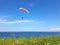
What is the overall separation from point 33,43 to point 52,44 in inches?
53.0

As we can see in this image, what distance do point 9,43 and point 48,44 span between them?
8.61ft

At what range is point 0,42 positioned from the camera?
11.6 meters

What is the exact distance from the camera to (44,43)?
12477mm

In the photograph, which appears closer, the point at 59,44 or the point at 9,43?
the point at 9,43

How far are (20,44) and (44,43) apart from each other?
5.77ft

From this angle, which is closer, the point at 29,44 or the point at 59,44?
the point at 29,44

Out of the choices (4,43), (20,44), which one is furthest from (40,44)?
(4,43)

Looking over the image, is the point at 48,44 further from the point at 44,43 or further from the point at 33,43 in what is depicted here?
the point at 33,43

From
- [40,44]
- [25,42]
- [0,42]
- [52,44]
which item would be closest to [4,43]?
[0,42]

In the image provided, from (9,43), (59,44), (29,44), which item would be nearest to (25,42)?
(29,44)

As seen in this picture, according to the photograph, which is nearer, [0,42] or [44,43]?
[0,42]

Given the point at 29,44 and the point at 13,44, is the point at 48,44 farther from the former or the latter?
the point at 13,44

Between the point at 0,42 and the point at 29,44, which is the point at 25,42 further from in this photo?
the point at 0,42

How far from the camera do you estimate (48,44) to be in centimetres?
1242
